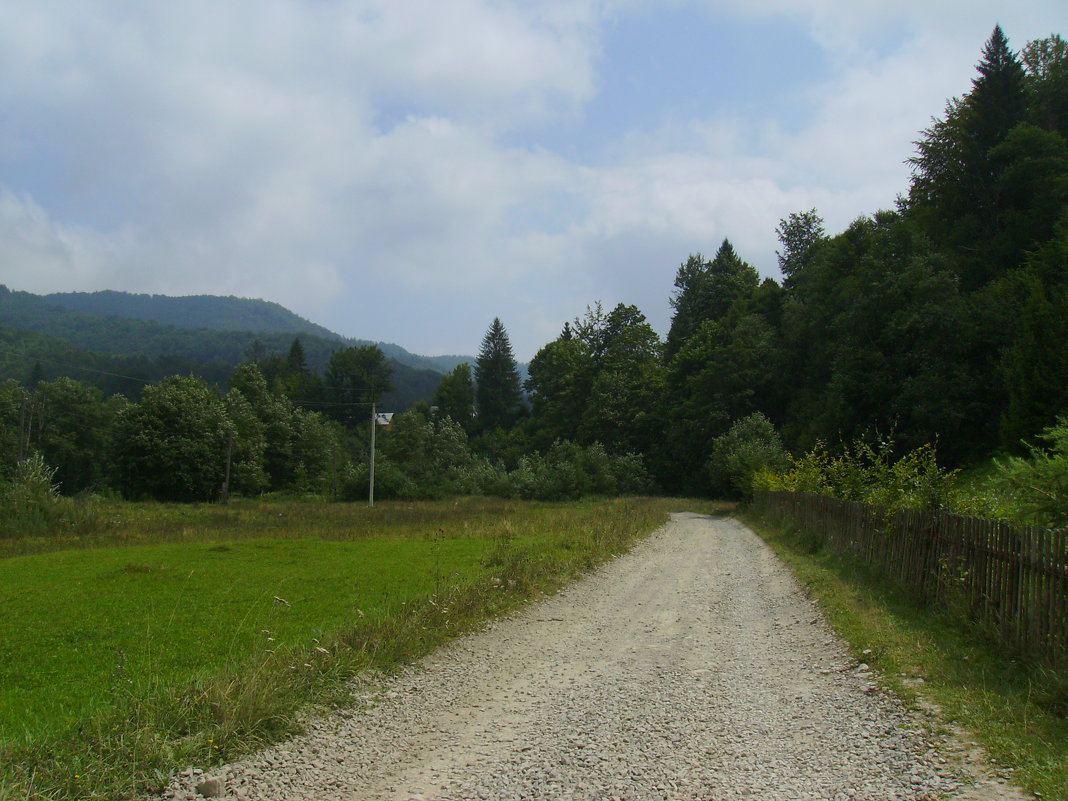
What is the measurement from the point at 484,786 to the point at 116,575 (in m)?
14.6

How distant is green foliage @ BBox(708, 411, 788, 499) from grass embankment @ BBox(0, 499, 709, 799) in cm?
2172

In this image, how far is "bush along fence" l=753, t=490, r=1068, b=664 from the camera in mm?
6660

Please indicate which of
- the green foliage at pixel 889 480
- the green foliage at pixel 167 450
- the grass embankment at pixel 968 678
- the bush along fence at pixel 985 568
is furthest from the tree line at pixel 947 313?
the green foliage at pixel 167 450

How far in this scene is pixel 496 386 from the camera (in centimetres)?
11788

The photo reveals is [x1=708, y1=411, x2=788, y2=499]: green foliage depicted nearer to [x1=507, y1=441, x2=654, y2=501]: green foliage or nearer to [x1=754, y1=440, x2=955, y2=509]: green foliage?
[x1=507, y1=441, x2=654, y2=501]: green foliage

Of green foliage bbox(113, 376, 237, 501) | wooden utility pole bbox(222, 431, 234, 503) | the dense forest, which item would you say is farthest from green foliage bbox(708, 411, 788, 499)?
green foliage bbox(113, 376, 237, 501)

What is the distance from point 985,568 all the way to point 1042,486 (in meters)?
1.12

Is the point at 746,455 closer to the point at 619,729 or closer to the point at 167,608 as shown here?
the point at 167,608

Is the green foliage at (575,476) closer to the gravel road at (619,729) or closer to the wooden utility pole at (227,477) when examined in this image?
the wooden utility pole at (227,477)

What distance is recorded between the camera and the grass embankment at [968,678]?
4.95 m

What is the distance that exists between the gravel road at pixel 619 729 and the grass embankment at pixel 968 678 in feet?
1.02

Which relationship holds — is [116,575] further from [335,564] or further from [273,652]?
[273,652]

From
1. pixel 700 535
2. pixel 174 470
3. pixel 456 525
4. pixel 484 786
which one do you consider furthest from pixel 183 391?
pixel 484 786

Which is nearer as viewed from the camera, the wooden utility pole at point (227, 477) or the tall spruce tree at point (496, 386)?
the wooden utility pole at point (227, 477)
